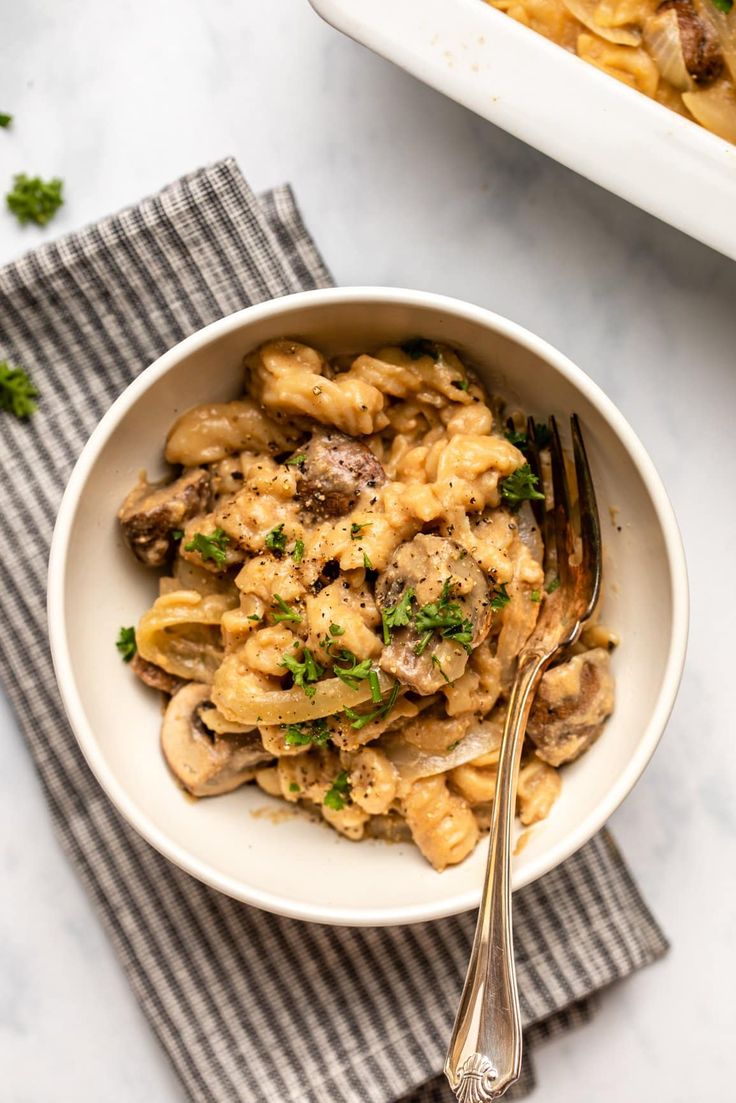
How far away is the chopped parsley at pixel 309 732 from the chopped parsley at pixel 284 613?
26cm

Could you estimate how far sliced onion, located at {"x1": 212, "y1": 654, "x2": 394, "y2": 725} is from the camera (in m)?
2.58

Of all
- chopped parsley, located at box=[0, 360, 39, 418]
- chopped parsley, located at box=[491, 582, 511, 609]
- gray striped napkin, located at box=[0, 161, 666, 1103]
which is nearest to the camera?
chopped parsley, located at box=[491, 582, 511, 609]

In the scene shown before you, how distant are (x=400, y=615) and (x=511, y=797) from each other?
551 millimetres

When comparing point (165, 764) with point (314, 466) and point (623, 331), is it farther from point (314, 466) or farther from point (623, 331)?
point (623, 331)

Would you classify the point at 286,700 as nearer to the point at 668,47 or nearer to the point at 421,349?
the point at 421,349

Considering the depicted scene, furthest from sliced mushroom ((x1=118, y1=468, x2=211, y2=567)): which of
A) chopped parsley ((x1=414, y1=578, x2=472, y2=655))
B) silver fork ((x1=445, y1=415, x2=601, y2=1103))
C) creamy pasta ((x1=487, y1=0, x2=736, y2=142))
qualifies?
creamy pasta ((x1=487, y1=0, x2=736, y2=142))

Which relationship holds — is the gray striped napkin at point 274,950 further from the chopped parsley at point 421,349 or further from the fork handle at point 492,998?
the fork handle at point 492,998

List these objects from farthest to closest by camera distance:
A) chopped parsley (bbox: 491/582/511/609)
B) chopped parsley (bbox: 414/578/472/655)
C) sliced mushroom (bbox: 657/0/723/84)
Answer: sliced mushroom (bbox: 657/0/723/84) → chopped parsley (bbox: 491/582/511/609) → chopped parsley (bbox: 414/578/472/655)

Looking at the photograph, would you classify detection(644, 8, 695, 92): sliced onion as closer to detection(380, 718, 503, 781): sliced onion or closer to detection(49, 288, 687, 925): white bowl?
detection(49, 288, 687, 925): white bowl

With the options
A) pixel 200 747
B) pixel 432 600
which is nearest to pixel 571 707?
pixel 432 600

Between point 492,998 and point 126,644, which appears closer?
point 492,998

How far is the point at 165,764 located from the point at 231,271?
56.1 inches

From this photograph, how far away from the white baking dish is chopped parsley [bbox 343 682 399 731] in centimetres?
138

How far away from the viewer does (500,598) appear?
2646 millimetres
